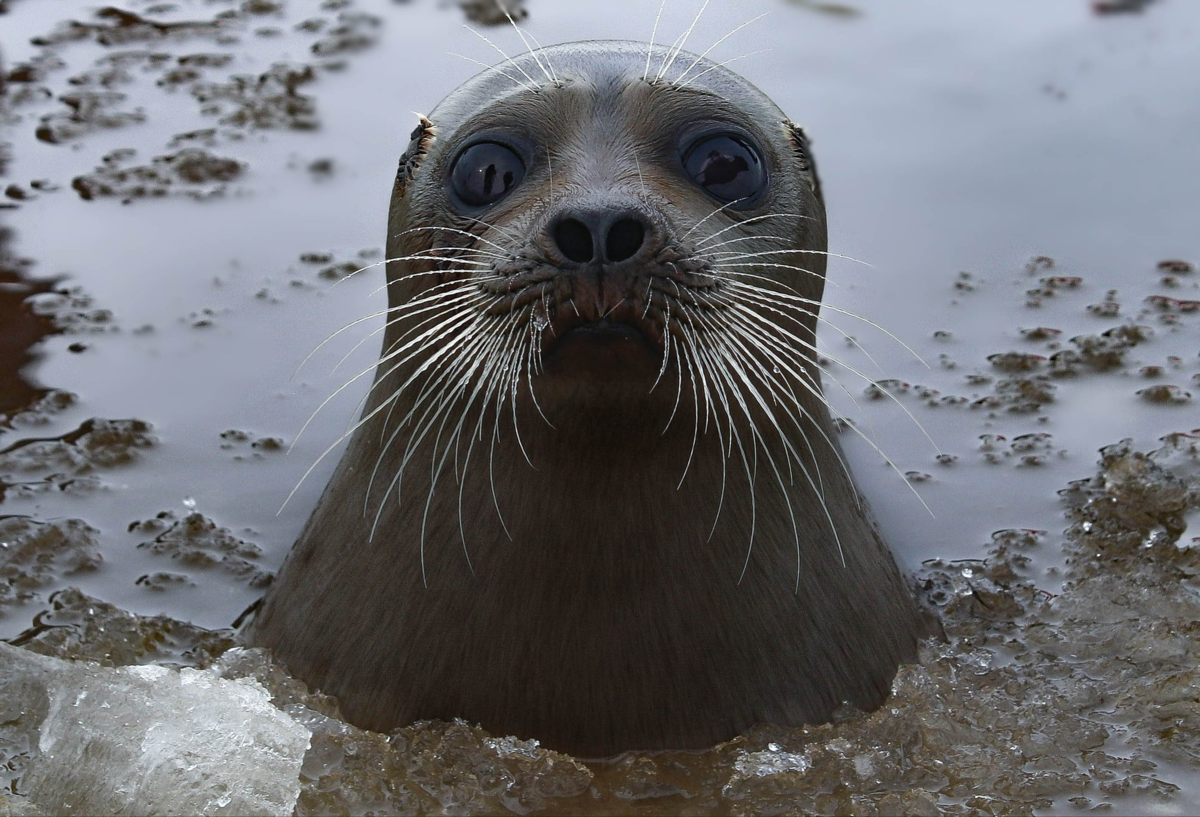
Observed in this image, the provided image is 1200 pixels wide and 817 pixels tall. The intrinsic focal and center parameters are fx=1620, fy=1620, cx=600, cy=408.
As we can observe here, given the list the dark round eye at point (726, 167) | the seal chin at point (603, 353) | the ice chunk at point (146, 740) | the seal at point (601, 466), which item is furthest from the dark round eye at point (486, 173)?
the ice chunk at point (146, 740)

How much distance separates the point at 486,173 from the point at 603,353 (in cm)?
66

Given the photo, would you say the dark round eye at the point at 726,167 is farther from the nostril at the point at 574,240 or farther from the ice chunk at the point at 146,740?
the ice chunk at the point at 146,740

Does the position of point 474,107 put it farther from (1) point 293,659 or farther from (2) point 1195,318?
(2) point 1195,318

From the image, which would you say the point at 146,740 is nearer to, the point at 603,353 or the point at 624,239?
the point at 603,353

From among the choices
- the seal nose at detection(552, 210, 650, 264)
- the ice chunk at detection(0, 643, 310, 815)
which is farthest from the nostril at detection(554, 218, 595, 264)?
the ice chunk at detection(0, 643, 310, 815)

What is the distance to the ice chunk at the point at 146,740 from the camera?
369 centimetres

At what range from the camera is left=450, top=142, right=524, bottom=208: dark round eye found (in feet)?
12.5

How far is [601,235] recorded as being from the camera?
3322 mm

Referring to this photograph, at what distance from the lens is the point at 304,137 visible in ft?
27.6

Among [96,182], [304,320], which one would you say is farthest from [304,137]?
[304,320]

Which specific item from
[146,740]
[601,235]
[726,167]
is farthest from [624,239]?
[146,740]

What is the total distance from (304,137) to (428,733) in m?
5.19

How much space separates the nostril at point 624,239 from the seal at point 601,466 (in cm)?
7

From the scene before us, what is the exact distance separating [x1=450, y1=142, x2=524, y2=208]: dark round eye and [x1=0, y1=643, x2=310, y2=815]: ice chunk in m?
1.33
